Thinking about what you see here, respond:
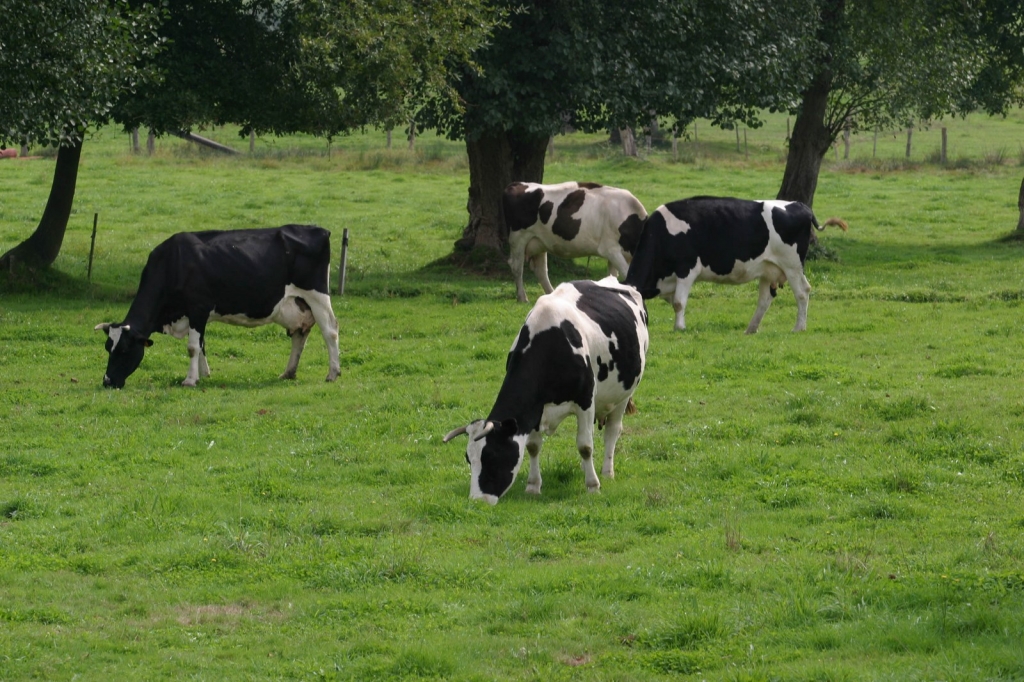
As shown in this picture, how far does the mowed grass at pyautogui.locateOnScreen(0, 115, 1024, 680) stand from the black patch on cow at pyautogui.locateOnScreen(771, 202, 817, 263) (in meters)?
1.48

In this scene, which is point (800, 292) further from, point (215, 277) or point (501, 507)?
point (501, 507)

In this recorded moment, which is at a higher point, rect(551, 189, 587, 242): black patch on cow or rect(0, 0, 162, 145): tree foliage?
rect(0, 0, 162, 145): tree foliage

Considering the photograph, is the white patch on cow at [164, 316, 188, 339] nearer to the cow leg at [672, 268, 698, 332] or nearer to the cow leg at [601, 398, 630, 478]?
the cow leg at [672, 268, 698, 332]

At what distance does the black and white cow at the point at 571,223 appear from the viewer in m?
24.7

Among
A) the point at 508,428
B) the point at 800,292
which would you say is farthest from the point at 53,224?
the point at 508,428

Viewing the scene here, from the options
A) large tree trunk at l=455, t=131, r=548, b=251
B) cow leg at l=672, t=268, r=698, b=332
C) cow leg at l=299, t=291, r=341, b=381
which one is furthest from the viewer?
large tree trunk at l=455, t=131, r=548, b=251

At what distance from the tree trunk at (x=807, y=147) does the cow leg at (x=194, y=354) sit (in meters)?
17.9

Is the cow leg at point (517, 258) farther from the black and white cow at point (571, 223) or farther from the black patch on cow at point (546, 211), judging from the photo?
the black patch on cow at point (546, 211)

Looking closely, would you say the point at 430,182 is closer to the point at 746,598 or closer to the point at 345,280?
the point at 345,280

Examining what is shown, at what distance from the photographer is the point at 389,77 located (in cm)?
2303

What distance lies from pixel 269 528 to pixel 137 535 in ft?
3.71

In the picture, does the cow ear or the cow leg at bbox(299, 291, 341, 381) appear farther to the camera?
the cow leg at bbox(299, 291, 341, 381)

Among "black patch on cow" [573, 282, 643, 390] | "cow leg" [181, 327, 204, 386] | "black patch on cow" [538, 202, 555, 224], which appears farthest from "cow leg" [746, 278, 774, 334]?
"cow leg" [181, 327, 204, 386]

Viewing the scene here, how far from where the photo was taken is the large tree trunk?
28.5 meters
